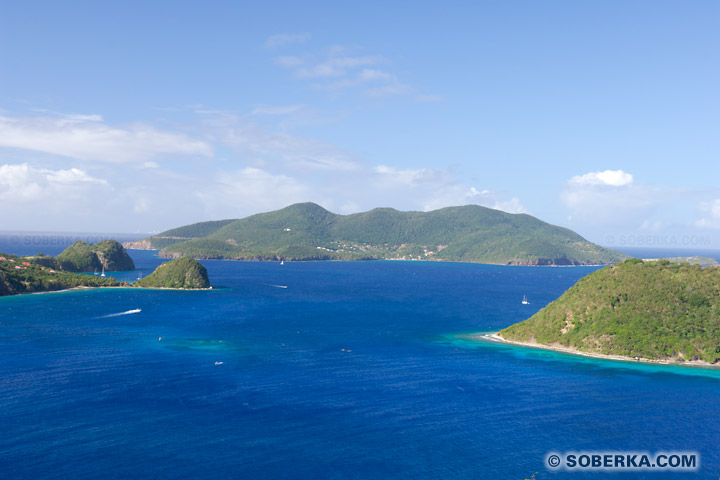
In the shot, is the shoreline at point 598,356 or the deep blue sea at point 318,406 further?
the shoreline at point 598,356

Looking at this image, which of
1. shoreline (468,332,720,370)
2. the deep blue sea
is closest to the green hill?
shoreline (468,332,720,370)

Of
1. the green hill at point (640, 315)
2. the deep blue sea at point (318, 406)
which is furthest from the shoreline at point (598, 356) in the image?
the deep blue sea at point (318, 406)

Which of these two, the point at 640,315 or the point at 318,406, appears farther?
the point at 640,315

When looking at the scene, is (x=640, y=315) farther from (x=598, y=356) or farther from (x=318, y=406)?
(x=318, y=406)

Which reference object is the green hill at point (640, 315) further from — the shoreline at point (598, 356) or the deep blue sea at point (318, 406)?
the deep blue sea at point (318, 406)

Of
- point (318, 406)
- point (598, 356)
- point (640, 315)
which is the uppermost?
point (640, 315)

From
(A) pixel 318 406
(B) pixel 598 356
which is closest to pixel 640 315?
(B) pixel 598 356

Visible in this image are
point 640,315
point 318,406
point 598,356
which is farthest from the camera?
point 640,315
